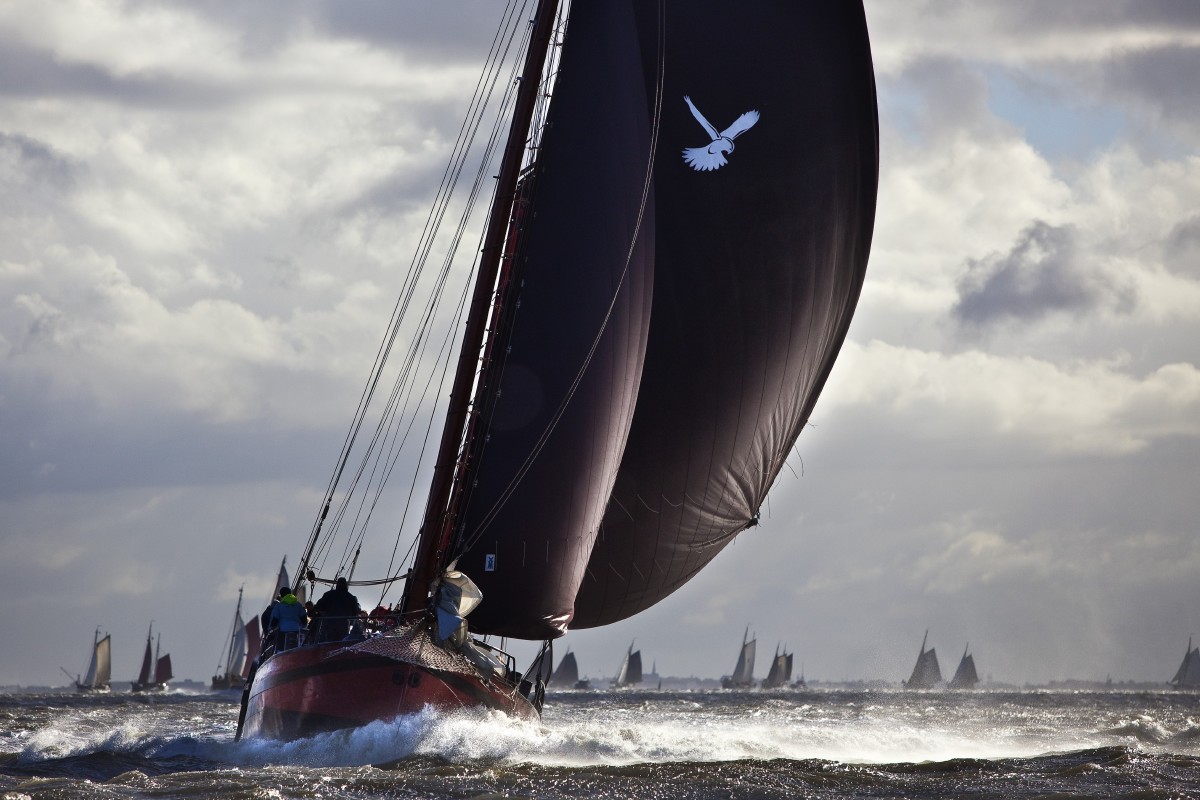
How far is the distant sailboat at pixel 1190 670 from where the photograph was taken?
479 feet

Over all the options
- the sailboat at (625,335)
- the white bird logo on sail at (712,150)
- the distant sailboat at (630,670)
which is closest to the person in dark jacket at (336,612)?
the sailboat at (625,335)

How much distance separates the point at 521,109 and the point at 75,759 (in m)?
11.6

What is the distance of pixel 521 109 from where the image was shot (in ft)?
76.5

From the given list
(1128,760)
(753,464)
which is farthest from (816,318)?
(1128,760)

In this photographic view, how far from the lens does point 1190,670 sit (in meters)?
146

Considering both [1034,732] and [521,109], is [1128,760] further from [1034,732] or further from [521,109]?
[1034,732]

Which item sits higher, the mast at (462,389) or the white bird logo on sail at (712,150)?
the white bird logo on sail at (712,150)

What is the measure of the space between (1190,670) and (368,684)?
14157 centimetres

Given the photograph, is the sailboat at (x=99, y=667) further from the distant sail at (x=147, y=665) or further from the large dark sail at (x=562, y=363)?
the large dark sail at (x=562, y=363)

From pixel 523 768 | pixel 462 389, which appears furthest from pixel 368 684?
pixel 462 389

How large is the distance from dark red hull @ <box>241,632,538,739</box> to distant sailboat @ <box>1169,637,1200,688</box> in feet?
457

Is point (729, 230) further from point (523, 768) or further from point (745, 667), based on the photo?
point (745, 667)

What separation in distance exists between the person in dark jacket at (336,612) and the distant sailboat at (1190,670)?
140 m

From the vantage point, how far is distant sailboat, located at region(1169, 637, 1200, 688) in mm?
146000
